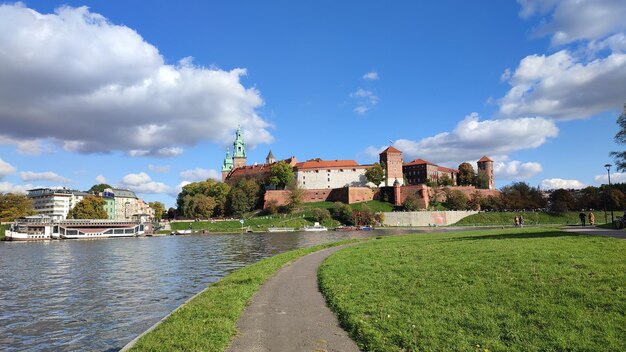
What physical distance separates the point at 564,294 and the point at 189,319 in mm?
8882

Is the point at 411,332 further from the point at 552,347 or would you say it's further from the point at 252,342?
the point at 252,342

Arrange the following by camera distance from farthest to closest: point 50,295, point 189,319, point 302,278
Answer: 1. point 50,295
2. point 302,278
3. point 189,319

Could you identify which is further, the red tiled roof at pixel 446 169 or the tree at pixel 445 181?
the red tiled roof at pixel 446 169

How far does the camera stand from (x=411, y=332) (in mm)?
8250

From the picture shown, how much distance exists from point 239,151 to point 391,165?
65273 millimetres

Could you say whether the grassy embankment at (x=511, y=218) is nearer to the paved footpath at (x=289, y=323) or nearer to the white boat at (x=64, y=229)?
the white boat at (x=64, y=229)

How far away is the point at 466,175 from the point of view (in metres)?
137

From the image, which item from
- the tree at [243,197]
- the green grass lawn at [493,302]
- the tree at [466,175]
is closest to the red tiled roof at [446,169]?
the tree at [466,175]

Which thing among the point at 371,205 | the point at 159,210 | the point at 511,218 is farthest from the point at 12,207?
the point at 511,218

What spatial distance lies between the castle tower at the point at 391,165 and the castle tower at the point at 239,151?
196ft

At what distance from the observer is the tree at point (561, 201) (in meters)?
101

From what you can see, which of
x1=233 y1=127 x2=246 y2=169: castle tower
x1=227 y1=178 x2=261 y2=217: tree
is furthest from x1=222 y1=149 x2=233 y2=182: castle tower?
x1=227 y1=178 x2=261 y2=217: tree

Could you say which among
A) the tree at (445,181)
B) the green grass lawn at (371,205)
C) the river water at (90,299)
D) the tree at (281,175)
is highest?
the tree at (281,175)

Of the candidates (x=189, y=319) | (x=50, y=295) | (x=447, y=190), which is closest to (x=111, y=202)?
(x=447, y=190)
